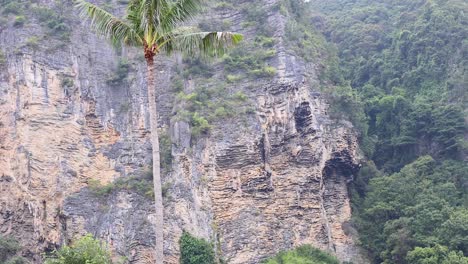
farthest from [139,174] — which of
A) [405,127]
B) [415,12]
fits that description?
[415,12]

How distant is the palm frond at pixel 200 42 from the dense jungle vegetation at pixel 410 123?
57.5 ft

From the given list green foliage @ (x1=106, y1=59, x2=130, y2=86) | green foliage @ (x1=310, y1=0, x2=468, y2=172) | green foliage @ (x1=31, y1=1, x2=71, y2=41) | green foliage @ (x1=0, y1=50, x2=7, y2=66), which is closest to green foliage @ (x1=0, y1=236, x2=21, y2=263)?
green foliage @ (x1=0, y1=50, x2=7, y2=66)

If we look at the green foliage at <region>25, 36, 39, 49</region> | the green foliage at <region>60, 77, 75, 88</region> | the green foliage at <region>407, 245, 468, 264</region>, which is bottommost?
the green foliage at <region>407, 245, 468, 264</region>

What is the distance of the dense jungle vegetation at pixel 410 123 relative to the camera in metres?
30.6

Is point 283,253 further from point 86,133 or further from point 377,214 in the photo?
point 86,133

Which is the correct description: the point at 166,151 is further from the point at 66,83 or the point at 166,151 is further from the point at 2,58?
the point at 2,58

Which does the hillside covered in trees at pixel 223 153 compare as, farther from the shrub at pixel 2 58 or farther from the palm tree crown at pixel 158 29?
the palm tree crown at pixel 158 29

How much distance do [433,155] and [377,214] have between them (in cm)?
608

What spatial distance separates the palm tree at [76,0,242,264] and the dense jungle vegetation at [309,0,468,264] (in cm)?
1775

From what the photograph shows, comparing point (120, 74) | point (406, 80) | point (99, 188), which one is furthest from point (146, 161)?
point (406, 80)

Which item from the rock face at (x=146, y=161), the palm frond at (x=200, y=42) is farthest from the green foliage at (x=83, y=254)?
the rock face at (x=146, y=161)

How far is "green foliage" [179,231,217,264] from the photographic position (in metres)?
28.1

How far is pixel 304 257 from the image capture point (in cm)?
2980

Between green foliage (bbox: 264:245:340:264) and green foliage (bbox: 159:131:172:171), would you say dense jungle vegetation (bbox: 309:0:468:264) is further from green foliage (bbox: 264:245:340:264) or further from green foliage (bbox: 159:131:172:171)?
green foliage (bbox: 159:131:172:171)
